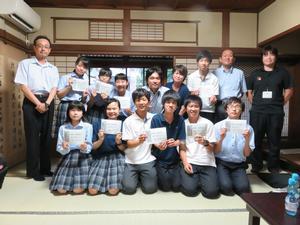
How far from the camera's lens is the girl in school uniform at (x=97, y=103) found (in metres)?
3.10

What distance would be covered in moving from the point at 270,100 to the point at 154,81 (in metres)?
1.52

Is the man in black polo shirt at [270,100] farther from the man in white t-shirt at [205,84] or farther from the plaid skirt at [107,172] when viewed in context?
the plaid skirt at [107,172]

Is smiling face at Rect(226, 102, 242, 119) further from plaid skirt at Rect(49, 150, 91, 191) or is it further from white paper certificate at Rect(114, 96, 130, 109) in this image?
plaid skirt at Rect(49, 150, 91, 191)

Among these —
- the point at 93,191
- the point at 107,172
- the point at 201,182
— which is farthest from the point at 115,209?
the point at 201,182

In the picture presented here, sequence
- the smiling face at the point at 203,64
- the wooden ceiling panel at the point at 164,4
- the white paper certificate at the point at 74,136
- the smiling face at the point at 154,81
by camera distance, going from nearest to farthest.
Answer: the white paper certificate at the point at 74,136 < the smiling face at the point at 154,81 < the smiling face at the point at 203,64 < the wooden ceiling panel at the point at 164,4

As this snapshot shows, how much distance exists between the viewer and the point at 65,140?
2.71 meters

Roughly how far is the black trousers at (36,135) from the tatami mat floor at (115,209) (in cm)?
36

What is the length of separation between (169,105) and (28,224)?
161 centimetres

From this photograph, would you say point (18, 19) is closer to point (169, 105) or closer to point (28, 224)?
point (169, 105)

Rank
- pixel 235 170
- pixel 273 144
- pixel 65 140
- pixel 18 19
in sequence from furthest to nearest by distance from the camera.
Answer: pixel 18 19, pixel 273 144, pixel 235 170, pixel 65 140

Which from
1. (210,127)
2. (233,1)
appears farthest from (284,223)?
(233,1)

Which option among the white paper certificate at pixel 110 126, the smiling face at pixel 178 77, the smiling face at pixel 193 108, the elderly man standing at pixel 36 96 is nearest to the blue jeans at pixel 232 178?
the smiling face at pixel 193 108

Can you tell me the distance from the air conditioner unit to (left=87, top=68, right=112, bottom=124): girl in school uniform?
1.52 m

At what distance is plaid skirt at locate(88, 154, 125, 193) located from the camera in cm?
277
